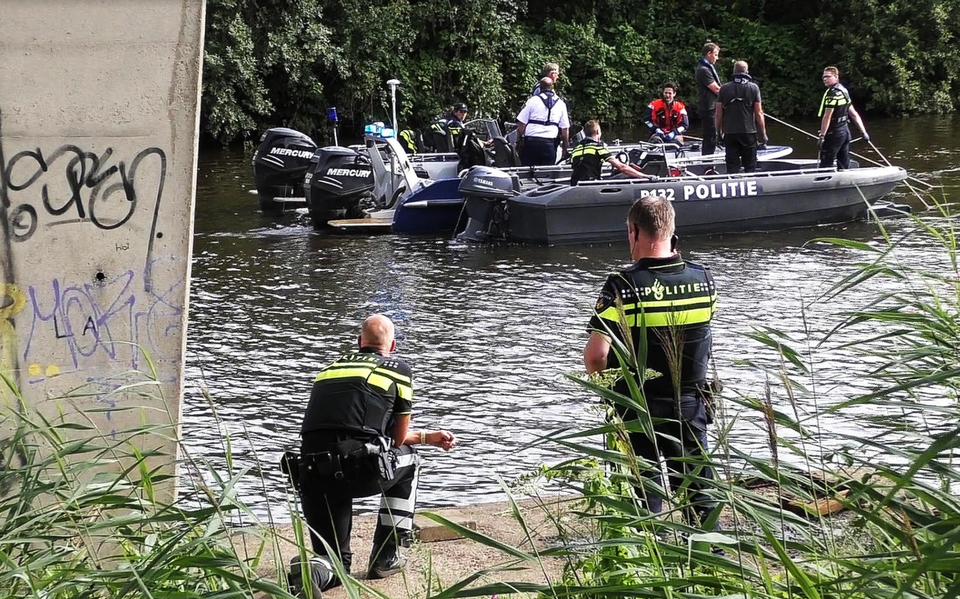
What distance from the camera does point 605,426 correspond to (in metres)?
2.99

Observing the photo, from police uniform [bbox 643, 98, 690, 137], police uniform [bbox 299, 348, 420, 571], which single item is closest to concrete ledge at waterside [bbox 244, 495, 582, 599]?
police uniform [bbox 299, 348, 420, 571]

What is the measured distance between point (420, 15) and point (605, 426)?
26.8 m

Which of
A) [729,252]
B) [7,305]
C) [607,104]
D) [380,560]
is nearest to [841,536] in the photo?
[380,560]

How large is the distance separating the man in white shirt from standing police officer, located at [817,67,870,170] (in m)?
3.09

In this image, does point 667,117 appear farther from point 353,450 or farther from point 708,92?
point 353,450

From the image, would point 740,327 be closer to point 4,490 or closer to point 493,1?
point 4,490

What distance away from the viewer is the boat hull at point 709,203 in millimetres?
13719

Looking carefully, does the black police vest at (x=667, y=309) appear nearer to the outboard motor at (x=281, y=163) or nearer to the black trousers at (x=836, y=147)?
the black trousers at (x=836, y=147)

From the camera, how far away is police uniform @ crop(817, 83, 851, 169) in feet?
49.4

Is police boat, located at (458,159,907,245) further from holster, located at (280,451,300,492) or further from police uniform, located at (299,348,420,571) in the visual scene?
holster, located at (280,451,300,492)

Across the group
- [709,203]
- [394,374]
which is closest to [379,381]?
[394,374]

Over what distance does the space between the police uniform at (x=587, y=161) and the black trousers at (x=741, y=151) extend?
1.97m

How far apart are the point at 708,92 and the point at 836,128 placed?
266 cm

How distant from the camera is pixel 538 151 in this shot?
15.7 meters
